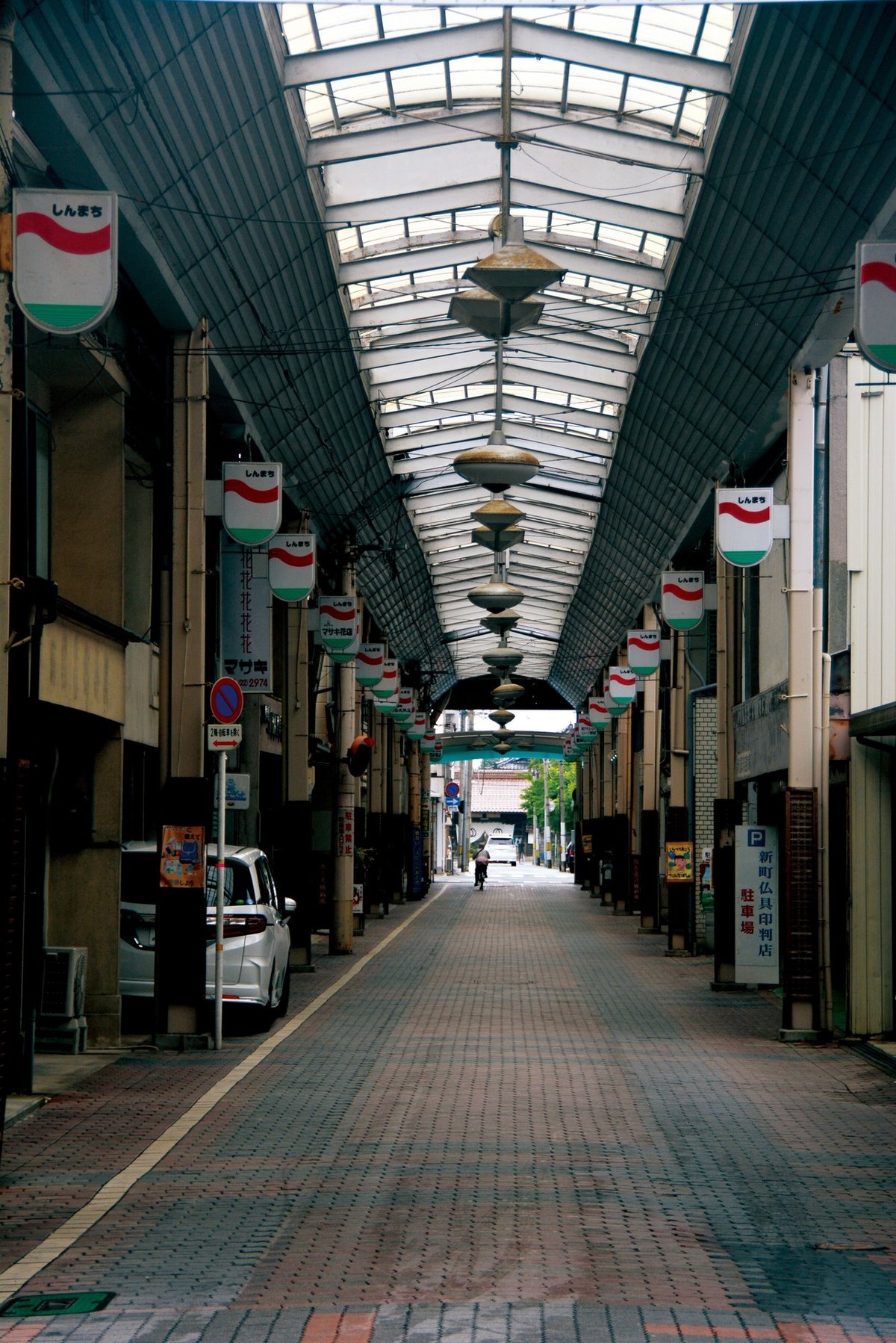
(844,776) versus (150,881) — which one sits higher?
(844,776)

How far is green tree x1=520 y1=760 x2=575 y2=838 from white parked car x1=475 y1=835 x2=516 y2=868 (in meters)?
4.77

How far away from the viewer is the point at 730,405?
19.6m

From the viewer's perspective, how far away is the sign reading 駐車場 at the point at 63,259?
9.51m

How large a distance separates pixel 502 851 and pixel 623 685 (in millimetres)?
64856

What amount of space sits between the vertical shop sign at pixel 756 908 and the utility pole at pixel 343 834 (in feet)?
30.6

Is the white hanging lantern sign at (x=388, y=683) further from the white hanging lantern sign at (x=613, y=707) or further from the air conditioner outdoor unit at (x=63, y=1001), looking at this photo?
the air conditioner outdoor unit at (x=63, y=1001)

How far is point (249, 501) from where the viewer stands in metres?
16.1

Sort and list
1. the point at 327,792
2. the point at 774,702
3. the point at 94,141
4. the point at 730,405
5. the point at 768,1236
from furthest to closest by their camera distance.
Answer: the point at 327,792 → the point at 730,405 → the point at 774,702 → the point at 94,141 → the point at 768,1236

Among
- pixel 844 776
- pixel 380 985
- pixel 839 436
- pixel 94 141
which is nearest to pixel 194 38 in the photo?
pixel 94 141

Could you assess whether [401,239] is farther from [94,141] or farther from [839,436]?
[94,141]

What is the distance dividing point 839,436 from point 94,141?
7634 millimetres

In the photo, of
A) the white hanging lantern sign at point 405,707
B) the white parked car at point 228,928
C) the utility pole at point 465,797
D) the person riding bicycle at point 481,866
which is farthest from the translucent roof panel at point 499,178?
the utility pole at point 465,797

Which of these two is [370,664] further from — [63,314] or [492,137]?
[63,314]

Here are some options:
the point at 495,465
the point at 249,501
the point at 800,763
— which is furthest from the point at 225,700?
the point at 800,763
